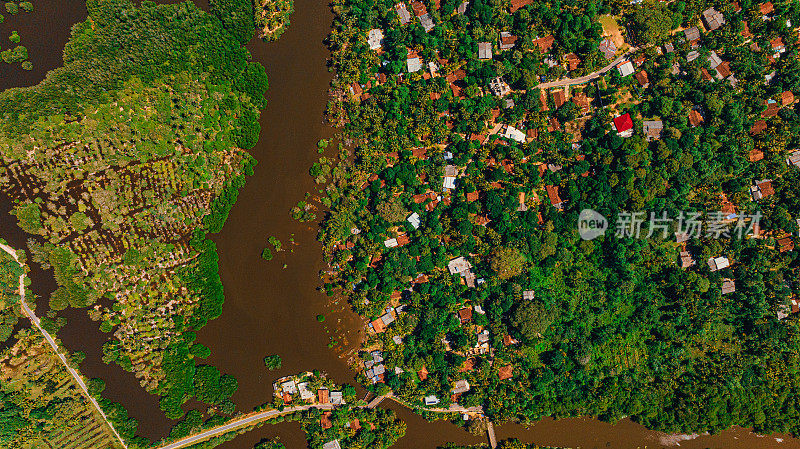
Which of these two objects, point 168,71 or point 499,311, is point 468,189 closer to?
point 499,311

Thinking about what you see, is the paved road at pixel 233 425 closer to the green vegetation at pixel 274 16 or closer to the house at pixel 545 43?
the green vegetation at pixel 274 16

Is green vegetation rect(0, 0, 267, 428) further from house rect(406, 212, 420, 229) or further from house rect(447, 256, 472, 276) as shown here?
house rect(447, 256, 472, 276)

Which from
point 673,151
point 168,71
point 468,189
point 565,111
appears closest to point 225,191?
point 168,71

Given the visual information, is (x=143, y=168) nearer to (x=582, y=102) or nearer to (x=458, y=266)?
(x=458, y=266)

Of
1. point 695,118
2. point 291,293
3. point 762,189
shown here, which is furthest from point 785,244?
point 291,293

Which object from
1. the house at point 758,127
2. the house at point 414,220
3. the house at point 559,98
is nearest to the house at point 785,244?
the house at point 758,127

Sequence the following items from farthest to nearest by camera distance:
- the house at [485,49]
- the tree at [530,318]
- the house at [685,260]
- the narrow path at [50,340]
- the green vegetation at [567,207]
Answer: the house at [485,49] < the house at [685,260] < the green vegetation at [567,207] < the narrow path at [50,340] < the tree at [530,318]
